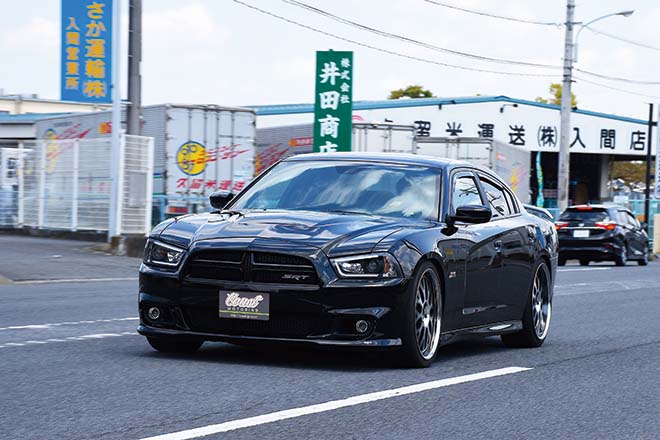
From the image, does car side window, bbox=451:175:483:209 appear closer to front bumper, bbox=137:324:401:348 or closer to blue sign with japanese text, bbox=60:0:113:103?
front bumper, bbox=137:324:401:348

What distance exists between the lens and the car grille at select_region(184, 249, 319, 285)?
7793 millimetres

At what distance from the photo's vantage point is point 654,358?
9891mm

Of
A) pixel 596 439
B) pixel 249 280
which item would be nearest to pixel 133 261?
pixel 249 280

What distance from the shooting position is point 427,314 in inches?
330

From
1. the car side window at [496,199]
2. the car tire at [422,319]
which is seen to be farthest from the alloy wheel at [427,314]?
the car side window at [496,199]

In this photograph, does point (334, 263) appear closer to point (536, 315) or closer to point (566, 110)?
point (536, 315)

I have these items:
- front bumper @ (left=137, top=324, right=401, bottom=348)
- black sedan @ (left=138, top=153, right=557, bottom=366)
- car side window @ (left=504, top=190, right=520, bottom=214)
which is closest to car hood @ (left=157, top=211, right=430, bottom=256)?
black sedan @ (left=138, top=153, right=557, bottom=366)

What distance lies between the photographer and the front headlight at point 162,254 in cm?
807

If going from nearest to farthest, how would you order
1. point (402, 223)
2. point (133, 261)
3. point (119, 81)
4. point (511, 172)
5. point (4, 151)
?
point (402, 223) < point (133, 261) < point (119, 81) < point (4, 151) < point (511, 172)

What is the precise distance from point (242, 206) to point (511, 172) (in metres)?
32.9

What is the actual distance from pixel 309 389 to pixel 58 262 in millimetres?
14449

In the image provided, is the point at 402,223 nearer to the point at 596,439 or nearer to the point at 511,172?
the point at 596,439

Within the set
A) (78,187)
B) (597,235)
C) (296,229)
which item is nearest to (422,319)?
(296,229)

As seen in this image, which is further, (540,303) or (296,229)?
(540,303)
